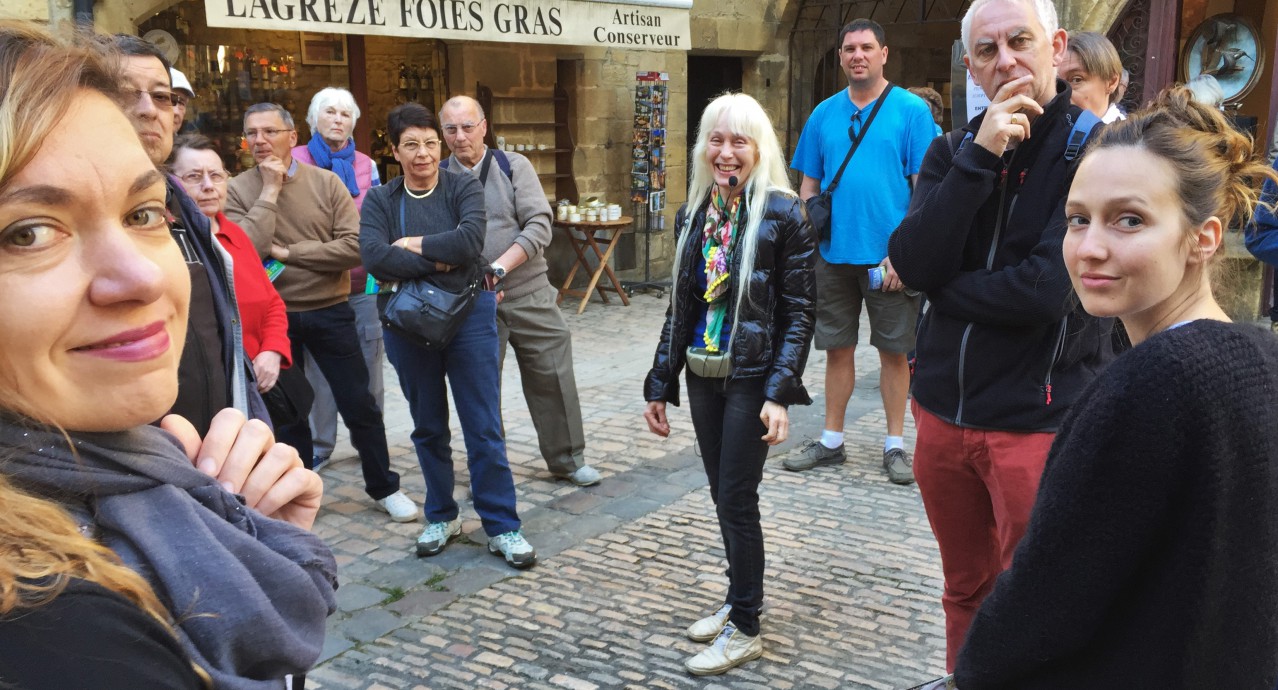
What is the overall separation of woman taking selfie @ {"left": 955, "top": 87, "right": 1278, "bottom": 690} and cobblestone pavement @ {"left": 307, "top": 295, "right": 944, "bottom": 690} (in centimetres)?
204

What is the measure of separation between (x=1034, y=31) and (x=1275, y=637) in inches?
69.8

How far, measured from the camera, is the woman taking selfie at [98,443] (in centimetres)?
81

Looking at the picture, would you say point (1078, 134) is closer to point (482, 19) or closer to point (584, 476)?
point (584, 476)

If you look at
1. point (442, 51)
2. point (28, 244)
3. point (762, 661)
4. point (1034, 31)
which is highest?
point (442, 51)

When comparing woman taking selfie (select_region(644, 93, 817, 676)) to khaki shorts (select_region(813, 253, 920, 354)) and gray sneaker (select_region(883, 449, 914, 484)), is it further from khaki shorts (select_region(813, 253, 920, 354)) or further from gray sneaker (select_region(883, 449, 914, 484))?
khaki shorts (select_region(813, 253, 920, 354))

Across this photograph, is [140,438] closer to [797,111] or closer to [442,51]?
[442,51]

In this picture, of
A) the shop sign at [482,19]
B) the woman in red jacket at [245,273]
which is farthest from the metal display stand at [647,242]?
the woman in red jacket at [245,273]

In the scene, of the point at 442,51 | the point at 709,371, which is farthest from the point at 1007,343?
the point at 442,51

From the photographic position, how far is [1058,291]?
2561 millimetres

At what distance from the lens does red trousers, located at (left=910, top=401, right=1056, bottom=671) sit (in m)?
2.65

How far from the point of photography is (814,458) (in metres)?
5.70

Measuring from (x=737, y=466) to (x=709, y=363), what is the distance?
1.17 ft

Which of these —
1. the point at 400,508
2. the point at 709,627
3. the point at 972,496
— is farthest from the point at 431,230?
the point at 972,496

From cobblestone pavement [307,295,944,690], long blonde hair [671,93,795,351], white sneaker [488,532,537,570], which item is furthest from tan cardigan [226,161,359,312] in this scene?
long blonde hair [671,93,795,351]
